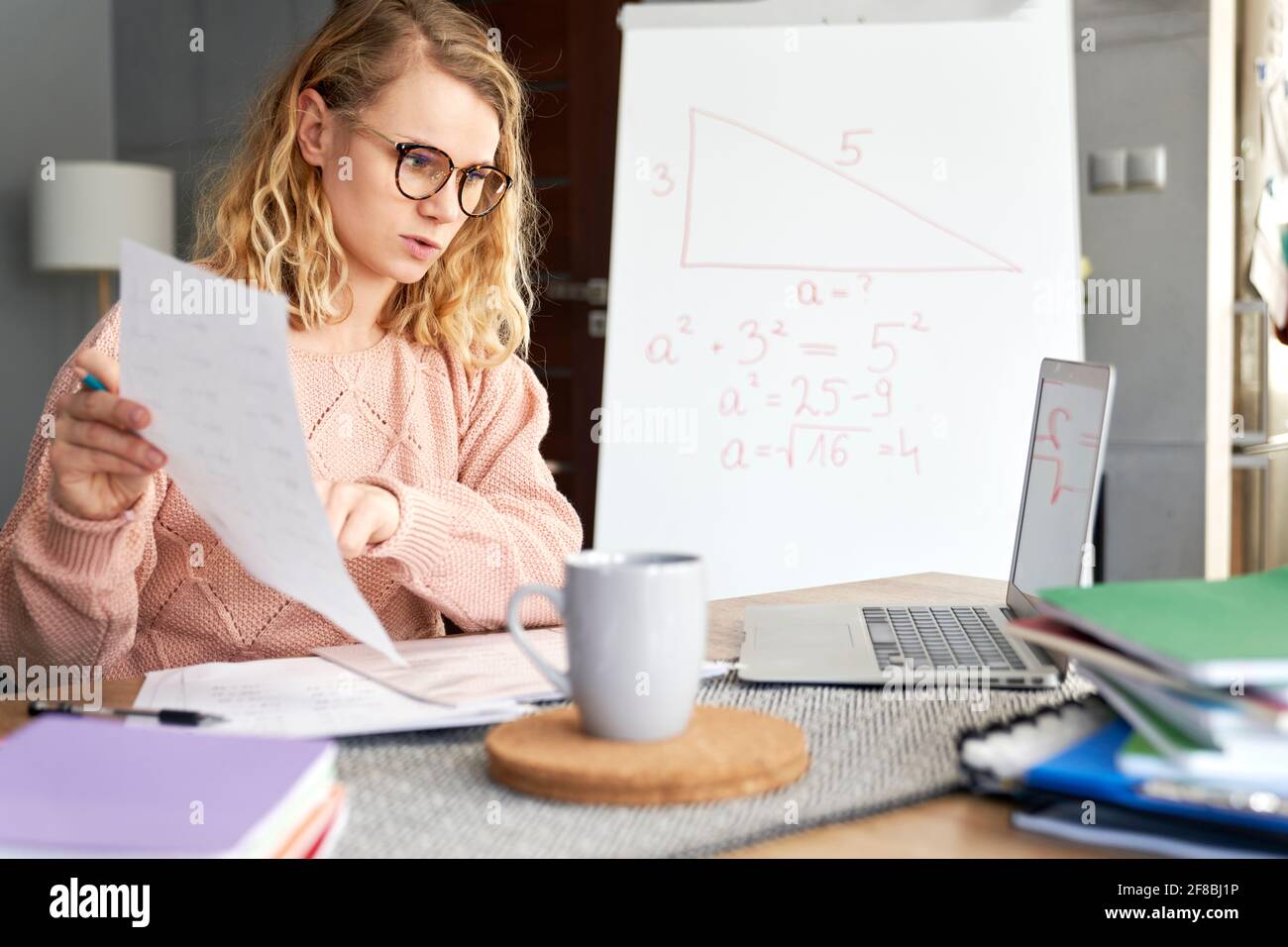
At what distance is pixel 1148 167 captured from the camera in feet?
8.29

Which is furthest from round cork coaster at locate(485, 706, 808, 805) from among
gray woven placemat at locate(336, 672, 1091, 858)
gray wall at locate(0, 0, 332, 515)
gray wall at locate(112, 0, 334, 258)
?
gray wall at locate(112, 0, 334, 258)

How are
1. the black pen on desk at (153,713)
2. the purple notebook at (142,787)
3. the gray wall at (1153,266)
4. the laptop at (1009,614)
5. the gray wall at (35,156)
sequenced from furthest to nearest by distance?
the gray wall at (35,156) → the gray wall at (1153,266) → the laptop at (1009,614) → the black pen on desk at (153,713) → the purple notebook at (142,787)

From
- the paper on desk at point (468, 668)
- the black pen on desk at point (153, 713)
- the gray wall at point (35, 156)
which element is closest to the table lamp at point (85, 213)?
the gray wall at point (35, 156)

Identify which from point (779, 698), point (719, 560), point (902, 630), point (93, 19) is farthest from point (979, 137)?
point (93, 19)

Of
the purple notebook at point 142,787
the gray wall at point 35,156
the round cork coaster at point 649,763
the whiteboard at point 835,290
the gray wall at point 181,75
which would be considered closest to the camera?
the purple notebook at point 142,787

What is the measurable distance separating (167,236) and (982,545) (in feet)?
8.80

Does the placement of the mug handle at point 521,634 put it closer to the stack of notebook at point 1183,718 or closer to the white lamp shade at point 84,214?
the stack of notebook at point 1183,718

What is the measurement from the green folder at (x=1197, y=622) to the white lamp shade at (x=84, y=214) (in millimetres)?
3277

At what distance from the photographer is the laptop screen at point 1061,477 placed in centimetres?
84

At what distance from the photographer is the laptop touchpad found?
3.03 ft

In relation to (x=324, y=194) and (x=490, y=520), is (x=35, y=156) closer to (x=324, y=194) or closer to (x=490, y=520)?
(x=324, y=194)

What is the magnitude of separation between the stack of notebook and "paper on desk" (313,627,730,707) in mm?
288

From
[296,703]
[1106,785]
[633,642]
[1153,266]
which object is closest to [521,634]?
[633,642]

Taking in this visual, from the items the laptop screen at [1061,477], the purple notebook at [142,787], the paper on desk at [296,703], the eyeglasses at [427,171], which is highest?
the eyeglasses at [427,171]
